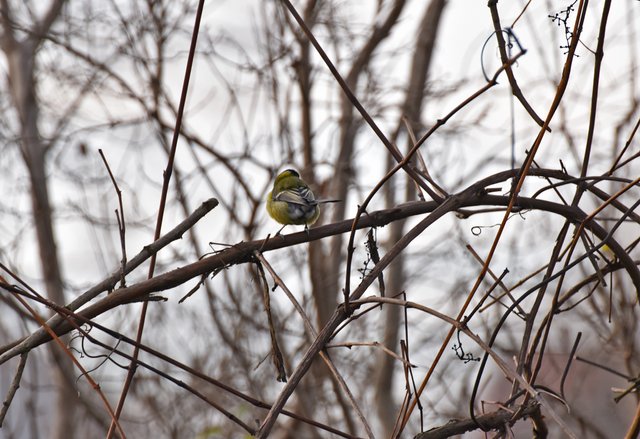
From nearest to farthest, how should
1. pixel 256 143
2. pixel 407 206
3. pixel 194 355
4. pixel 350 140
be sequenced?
pixel 407 206 < pixel 256 143 < pixel 350 140 < pixel 194 355

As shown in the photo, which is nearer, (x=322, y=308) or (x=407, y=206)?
(x=407, y=206)

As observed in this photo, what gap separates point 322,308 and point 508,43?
338 cm

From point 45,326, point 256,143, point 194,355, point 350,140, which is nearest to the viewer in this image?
point 45,326

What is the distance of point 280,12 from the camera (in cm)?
467

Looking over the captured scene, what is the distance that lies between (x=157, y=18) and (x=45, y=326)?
3435 millimetres

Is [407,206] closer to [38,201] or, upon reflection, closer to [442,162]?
[442,162]

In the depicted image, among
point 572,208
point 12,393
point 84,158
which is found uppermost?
point 84,158

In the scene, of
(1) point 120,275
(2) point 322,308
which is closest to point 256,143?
(2) point 322,308

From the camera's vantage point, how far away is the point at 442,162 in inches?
201

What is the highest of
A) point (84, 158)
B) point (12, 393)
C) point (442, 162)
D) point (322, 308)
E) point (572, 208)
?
point (84, 158)

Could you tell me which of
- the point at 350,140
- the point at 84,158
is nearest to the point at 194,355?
the point at 84,158

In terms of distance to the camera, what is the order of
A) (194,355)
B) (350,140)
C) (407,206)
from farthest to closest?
(194,355), (350,140), (407,206)

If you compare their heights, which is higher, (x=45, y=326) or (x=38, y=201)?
(x=38, y=201)

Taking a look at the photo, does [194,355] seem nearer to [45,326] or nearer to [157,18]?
[157,18]
